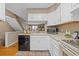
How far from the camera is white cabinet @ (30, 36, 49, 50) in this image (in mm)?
5531

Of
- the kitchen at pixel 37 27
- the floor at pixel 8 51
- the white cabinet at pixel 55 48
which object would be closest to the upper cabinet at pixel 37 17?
the kitchen at pixel 37 27

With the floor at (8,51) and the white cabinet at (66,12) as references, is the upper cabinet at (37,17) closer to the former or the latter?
the floor at (8,51)

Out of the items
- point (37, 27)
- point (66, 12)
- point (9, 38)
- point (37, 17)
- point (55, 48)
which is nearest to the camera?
point (55, 48)

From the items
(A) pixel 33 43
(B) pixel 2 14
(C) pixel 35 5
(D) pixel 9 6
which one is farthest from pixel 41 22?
(B) pixel 2 14

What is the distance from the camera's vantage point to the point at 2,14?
3059mm

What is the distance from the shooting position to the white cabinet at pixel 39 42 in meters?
5.53

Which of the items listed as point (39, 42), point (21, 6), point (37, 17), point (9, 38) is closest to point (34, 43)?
point (39, 42)

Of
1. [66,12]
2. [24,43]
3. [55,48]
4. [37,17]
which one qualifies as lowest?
[24,43]

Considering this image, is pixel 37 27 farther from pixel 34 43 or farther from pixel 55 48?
pixel 55 48

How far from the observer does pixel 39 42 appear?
555 centimetres

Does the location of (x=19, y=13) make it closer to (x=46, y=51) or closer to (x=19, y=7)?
(x=19, y=7)

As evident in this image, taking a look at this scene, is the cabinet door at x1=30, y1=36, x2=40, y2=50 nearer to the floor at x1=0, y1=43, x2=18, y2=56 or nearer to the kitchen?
the kitchen

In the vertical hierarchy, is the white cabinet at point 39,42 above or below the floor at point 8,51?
above

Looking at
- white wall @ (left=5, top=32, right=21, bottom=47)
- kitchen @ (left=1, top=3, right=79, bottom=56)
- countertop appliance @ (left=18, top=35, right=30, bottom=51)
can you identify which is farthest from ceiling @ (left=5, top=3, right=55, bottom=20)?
countertop appliance @ (left=18, top=35, right=30, bottom=51)
